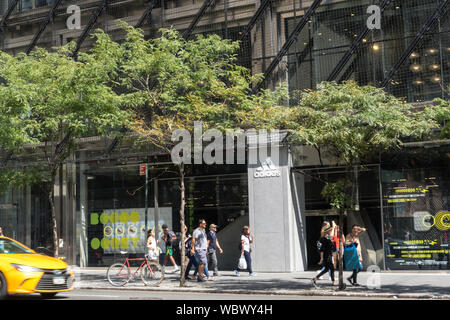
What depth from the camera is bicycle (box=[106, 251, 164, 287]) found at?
17.3 metres

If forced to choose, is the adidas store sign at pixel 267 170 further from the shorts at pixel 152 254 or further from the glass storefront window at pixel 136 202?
the shorts at pixel 152 254

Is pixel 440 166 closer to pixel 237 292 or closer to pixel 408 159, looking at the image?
pixel 408 159

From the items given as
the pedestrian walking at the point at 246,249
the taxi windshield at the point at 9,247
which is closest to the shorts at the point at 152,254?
the pedestrian walking at the point at 246,249

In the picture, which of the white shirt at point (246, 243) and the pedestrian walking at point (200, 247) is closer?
the pedestrian walking at point (200, 247)

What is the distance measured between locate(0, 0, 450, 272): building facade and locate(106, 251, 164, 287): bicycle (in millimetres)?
5524

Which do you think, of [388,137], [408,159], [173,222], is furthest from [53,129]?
[408,159]

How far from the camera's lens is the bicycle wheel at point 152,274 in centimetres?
1741

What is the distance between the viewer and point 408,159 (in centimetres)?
2041

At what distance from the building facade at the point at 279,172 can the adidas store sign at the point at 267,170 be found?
88 millimetres

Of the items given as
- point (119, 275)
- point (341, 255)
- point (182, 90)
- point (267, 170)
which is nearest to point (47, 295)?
point (119, 275)

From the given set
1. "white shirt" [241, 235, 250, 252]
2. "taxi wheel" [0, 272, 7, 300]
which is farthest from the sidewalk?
"taxi wheel" [0, 272, 7, 300]

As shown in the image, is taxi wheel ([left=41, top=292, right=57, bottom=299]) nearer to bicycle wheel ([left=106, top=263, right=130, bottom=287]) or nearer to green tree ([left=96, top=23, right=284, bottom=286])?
bicycle wheel ([left=106, top=263, right=130, bottom=287])

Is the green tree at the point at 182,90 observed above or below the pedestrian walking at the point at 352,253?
above

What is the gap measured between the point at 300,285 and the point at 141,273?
4649mm
